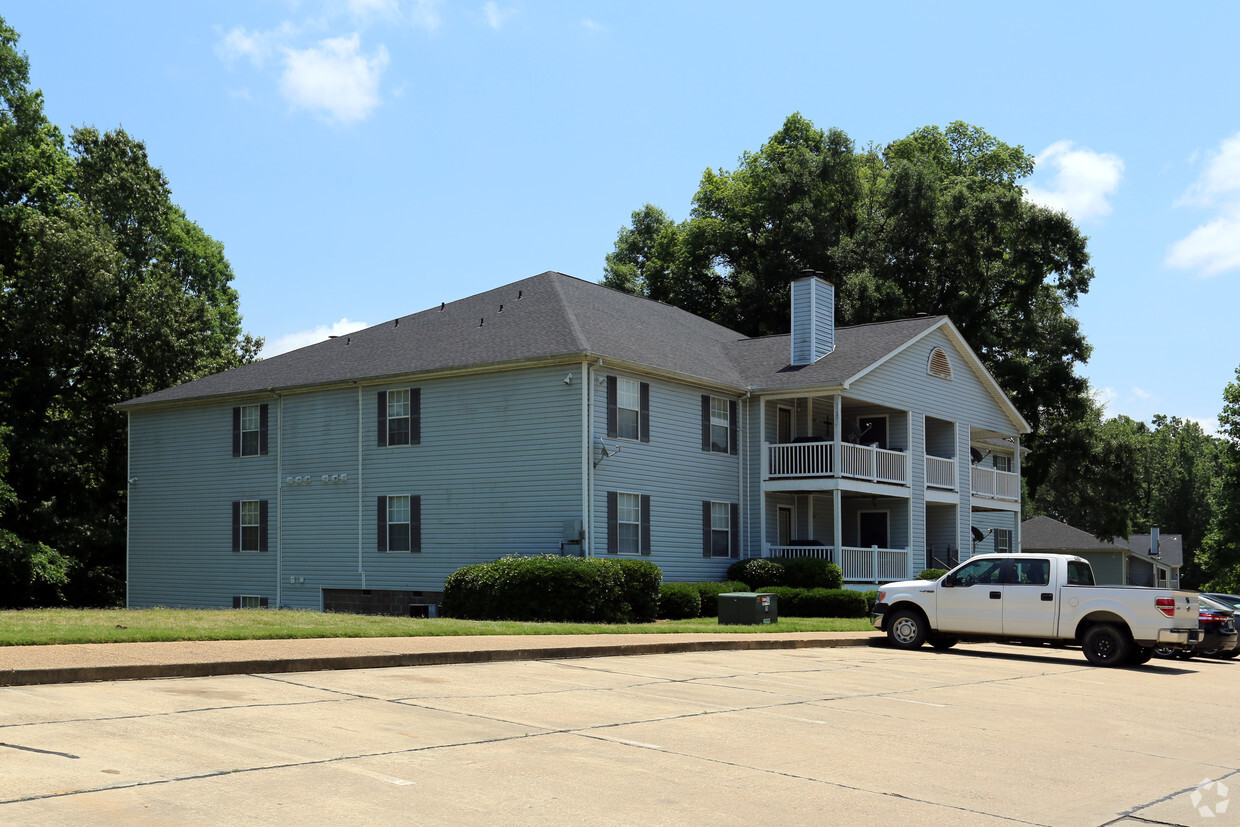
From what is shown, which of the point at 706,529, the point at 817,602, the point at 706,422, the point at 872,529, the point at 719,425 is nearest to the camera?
the point at 817,602

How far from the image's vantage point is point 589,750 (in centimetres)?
905

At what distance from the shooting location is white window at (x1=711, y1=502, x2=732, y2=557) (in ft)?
103

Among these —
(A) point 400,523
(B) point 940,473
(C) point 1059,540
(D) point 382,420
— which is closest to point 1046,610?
(A) point 400,523

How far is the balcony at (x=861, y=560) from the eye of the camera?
3178 centimetres

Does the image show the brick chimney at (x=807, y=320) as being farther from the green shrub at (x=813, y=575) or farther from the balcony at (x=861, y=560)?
the green shrub at (x=813, y=575)

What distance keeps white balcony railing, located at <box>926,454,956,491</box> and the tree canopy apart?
2443cm

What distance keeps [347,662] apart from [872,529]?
2513 centimetres

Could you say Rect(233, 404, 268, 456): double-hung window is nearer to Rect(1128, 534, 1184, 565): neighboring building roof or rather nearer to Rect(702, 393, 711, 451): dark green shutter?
Rect(702, 393, 711, 451): dark green shutter

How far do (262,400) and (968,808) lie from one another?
2802 centimetres

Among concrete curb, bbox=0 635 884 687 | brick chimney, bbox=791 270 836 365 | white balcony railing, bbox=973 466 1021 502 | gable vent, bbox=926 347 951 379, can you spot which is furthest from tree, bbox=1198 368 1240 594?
concrete curb, bbox=0 635 884 687

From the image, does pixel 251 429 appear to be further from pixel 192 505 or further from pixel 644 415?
pixel 644 415

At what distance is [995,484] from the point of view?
4047 cm

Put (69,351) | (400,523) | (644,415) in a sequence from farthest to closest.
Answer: (69,351)
(400,523)
(644,415)

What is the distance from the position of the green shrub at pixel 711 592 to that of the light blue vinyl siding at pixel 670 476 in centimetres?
147
